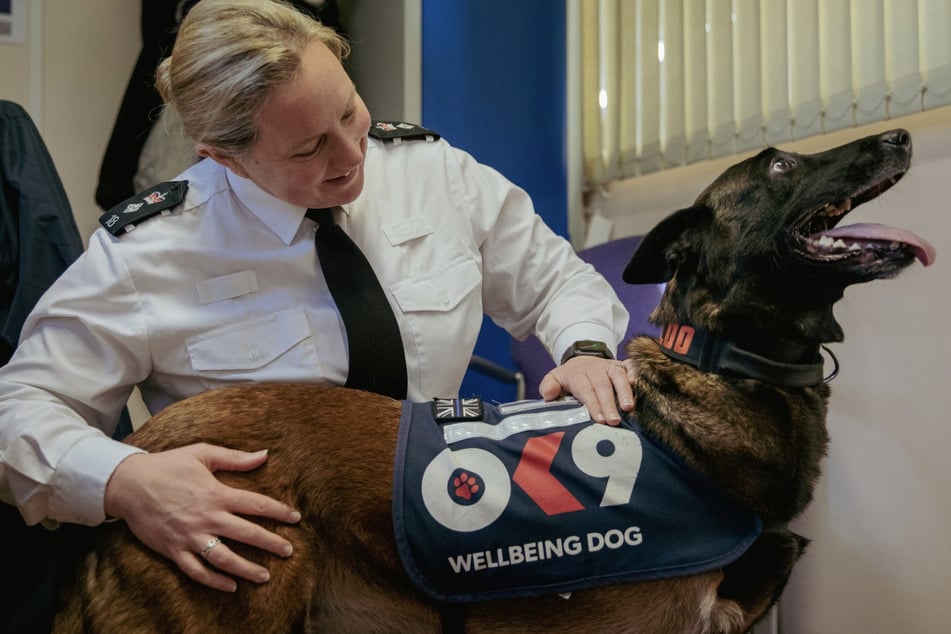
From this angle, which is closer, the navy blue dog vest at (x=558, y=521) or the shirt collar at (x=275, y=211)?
the navy blue dog vest at (x=558, y=521)

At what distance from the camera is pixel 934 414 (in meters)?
1.81

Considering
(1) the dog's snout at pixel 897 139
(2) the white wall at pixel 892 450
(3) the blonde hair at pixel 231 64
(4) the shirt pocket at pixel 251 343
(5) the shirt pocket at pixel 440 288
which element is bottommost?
(2) the white wall at pixel 892 450

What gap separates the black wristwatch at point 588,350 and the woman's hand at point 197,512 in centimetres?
54

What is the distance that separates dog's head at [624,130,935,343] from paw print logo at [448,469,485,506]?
404 mm

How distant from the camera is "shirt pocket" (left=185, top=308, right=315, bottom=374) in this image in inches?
51.5

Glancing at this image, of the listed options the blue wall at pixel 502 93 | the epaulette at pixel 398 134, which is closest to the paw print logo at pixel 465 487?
the epaulette at pixel 398 134

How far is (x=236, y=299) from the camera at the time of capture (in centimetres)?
135

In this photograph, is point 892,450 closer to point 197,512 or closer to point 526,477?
point 526,477

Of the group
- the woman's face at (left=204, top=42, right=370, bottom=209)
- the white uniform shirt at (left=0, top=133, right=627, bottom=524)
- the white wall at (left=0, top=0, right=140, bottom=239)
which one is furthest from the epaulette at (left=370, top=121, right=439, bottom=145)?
the white wall at (left=0, top=0, right=140, bottom=239)

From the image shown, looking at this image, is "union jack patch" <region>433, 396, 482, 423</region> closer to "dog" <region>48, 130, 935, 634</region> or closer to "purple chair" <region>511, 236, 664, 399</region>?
"dog" <region>48, 130, 935, 634</region>

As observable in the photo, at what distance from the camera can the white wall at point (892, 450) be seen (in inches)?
70.9

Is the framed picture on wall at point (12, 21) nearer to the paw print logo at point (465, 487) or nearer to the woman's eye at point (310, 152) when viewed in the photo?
the woman's eye at point (310, 152)

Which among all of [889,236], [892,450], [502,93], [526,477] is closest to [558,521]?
[526,477]

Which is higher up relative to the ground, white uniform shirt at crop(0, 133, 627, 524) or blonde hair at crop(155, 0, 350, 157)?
blonde hair at crop(155, 0, 350, 157)
